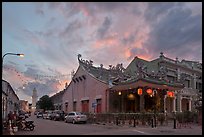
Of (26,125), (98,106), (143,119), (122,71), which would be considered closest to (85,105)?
(98,106)

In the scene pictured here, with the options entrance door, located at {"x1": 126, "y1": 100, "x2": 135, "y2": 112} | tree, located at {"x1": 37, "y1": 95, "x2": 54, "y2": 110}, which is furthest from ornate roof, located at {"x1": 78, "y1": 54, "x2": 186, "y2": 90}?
tree, located at {"x1": 37, "y1": 95, "x2": 54, "y2": 110}

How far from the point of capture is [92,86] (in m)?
44.9

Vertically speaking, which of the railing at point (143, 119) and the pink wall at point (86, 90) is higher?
the pink wall at point (86, 90)

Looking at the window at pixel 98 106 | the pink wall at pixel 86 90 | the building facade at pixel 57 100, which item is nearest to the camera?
the pink wall at pixel 86 90

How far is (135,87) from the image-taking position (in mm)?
37781

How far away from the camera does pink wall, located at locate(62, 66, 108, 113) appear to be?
1658 inches

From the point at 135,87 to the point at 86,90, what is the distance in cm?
1141

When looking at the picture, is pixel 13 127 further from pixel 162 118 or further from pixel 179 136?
pixel 162 118

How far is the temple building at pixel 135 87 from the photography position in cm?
3859

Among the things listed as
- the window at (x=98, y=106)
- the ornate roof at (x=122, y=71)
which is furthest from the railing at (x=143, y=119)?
the window at (x=98, y=106)

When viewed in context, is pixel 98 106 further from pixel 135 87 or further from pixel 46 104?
pixel 46 104

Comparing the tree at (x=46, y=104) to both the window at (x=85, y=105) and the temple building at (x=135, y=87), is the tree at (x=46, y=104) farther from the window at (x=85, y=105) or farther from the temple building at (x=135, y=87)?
the window at (x=85, y=105)

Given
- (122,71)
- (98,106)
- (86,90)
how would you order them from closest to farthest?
1. (98,106)
2. (122,71)
3. (86,90)

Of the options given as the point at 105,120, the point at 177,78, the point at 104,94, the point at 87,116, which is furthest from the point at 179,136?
the point at 177,78
